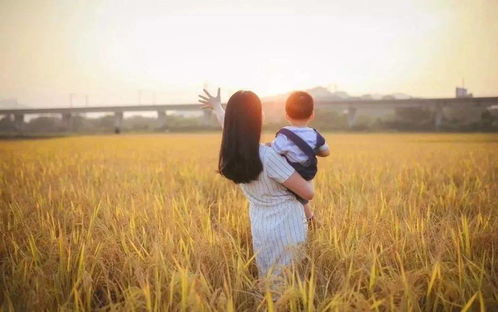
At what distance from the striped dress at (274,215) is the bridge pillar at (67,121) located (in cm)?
7103

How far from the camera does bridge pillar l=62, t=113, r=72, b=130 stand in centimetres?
6606

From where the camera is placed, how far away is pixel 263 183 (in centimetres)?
227

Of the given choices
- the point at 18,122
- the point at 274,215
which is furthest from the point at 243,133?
the point at 18,122

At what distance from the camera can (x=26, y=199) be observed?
433cm

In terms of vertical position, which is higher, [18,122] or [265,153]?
[18,122]

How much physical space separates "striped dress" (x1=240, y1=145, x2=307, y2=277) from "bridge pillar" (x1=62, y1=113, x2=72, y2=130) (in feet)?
233

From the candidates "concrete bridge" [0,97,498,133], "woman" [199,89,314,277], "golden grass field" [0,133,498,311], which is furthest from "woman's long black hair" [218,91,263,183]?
"concrete bridge" [0,97,498,133]

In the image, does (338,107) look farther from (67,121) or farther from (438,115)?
(67,121)

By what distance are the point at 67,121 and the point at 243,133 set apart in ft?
237

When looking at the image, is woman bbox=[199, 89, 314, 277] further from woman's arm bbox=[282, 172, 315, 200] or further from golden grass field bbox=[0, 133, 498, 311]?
golden grass field bbox=[0, 133, 498, 311]

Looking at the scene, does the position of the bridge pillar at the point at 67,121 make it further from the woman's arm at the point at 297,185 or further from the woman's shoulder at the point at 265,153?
the woman's arm at the point at 297,185

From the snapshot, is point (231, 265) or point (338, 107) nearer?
point (231, 265)

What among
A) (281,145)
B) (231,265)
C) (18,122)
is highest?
(18,122)

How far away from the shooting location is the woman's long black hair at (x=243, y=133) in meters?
2.09
